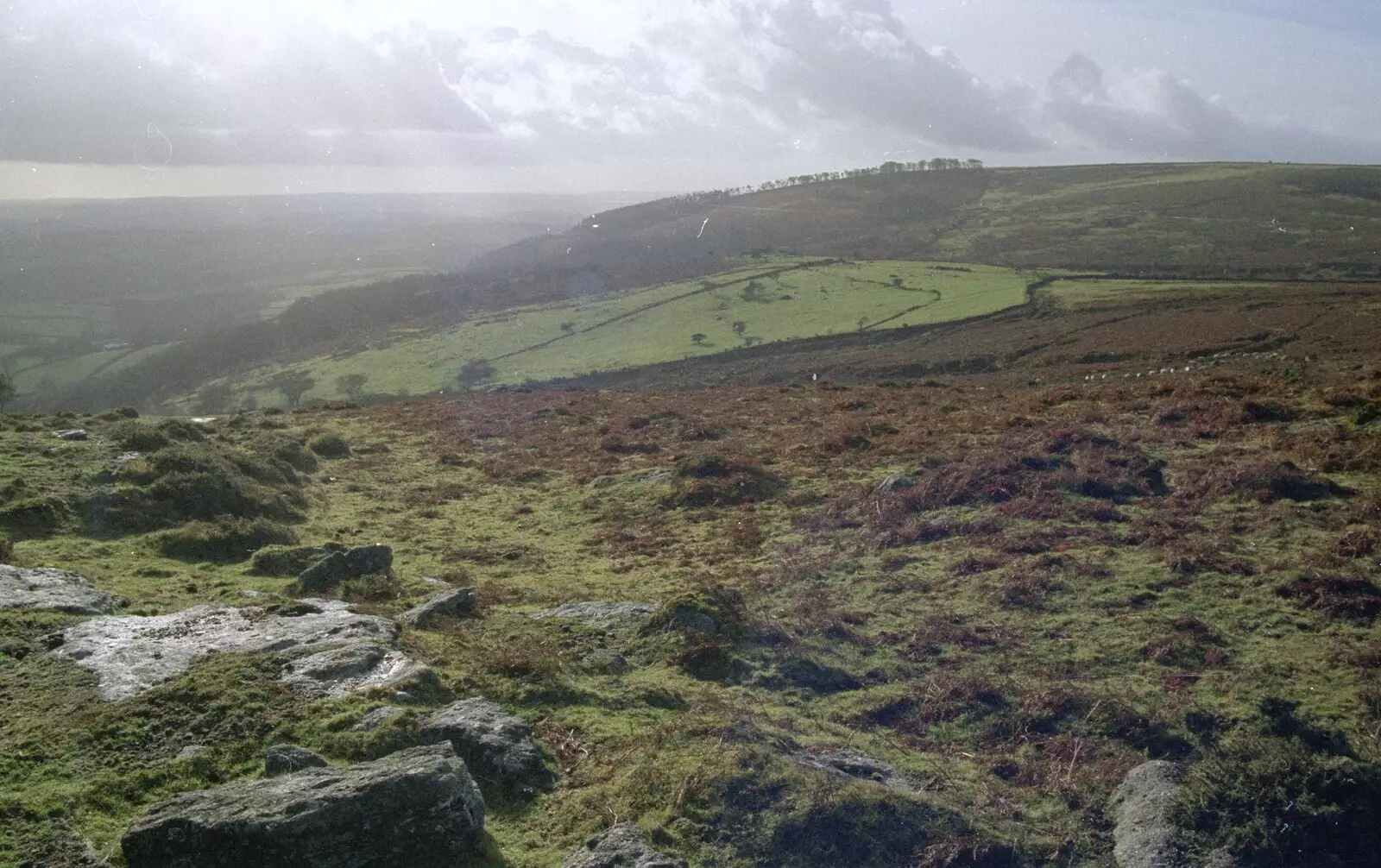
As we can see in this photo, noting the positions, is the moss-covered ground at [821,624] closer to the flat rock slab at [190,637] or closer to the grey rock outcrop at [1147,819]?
the grey rock outcrop at [1147,819]

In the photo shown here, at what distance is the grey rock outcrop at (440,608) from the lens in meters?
11.3

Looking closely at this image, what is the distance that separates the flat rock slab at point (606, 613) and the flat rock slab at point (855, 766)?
148 inches

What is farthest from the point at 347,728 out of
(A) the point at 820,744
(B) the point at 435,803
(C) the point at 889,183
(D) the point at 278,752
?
(C) the point at 889,183

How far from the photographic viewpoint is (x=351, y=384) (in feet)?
212

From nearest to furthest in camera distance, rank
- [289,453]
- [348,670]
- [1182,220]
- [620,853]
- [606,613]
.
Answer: [620,853] < [348,670] < [606,613] < [289,453] < [1182,220]

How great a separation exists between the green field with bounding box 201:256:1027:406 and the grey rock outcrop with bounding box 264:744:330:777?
56.4 m

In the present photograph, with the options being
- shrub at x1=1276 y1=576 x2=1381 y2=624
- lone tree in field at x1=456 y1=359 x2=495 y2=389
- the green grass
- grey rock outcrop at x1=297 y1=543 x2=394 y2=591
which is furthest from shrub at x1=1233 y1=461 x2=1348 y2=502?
the green grass

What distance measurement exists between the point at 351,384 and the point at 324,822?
2479 inches

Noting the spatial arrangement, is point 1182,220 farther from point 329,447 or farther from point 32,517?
point 32,517

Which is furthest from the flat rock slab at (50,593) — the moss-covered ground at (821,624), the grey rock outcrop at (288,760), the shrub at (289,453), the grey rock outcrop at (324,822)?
the shrub at (289,453)

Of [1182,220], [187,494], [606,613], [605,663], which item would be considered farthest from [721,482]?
[1182,220]

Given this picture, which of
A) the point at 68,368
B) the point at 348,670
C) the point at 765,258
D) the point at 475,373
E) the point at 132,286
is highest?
the point at 765,258

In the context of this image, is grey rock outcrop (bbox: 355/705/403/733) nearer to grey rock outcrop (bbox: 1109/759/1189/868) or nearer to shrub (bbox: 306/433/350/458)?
grey rock outcrop (bbox: 1109/759/1189/868)

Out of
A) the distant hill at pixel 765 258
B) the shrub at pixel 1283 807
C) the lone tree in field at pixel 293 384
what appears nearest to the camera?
the shrub at pixel 1283 807
